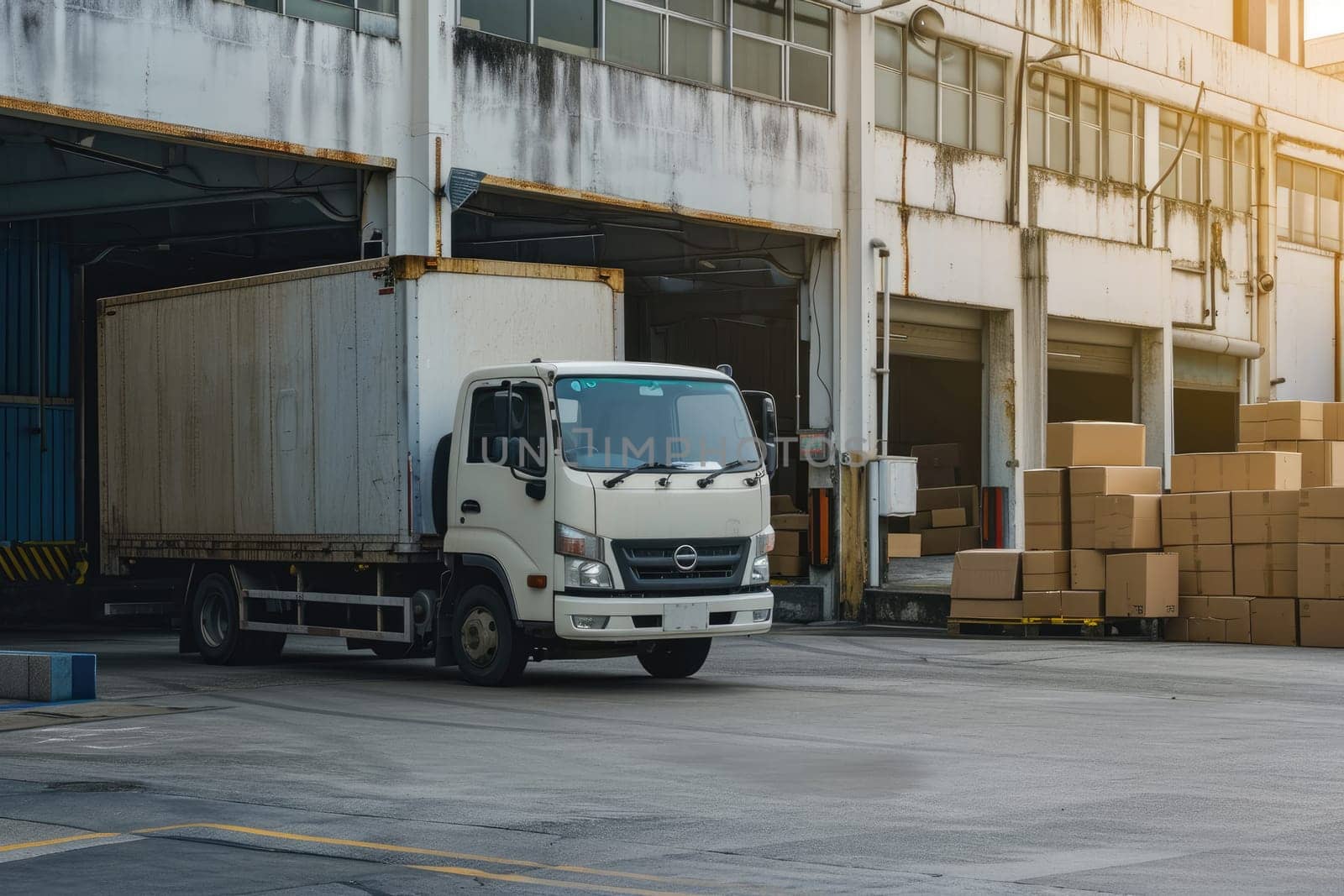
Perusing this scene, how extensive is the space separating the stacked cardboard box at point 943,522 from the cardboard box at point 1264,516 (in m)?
10.1

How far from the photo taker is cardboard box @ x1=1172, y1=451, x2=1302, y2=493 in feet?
67.2

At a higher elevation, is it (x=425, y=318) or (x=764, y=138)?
(x=764, y=138)

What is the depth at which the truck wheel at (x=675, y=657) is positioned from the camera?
15.5m

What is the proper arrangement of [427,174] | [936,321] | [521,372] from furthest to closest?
[936,321]
[427,174]
[521,372]

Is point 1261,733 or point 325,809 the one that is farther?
point 1261,733

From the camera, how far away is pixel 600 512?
13.7m

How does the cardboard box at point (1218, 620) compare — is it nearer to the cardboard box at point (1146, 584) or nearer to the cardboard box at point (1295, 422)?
the cardboard box at point (1146, 584)

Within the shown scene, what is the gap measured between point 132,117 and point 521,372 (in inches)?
201

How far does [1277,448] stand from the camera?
72.8 ft

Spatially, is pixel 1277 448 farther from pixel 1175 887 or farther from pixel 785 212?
pixel 1175 887

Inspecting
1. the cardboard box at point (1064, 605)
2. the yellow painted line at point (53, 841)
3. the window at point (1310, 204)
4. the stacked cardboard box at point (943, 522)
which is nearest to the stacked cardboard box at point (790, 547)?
the stacked cardboard box at point (943, 522)

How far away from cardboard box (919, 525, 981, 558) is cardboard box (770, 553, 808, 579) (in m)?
4.96

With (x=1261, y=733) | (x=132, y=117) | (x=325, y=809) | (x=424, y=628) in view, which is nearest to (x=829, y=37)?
(x=132, y=117)

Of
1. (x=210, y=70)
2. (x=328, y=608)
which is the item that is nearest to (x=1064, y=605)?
(x=328, y=608)
